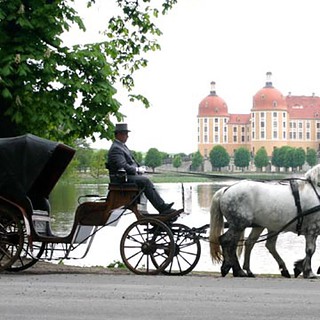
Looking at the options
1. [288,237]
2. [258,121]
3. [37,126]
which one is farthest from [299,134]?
[37,126]

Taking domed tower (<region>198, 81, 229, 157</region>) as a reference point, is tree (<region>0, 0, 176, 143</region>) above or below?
below

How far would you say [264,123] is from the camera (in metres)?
176

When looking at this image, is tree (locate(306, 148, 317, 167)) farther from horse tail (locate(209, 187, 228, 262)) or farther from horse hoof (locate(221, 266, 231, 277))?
horse hoof (locate(221, 266, 231, 277))

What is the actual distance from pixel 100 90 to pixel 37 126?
1137 mm

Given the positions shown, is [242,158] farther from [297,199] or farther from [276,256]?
[297,199]

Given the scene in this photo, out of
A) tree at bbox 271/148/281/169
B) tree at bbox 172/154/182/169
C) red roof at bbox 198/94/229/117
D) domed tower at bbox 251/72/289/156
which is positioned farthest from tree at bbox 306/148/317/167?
tree at bbox 172/154/182/169

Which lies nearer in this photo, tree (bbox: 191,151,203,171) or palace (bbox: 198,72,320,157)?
tree (bbox: 191,151,203,171)

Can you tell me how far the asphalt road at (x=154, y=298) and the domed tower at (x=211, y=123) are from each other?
170667 mm

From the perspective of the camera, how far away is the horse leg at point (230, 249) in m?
10.4

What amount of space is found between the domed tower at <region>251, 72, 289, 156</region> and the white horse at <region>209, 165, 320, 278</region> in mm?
164165

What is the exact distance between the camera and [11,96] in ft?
41.0

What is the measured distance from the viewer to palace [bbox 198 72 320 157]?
175 m

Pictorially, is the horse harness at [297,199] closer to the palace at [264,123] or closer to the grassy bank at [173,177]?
the grassy bank at [173,177]

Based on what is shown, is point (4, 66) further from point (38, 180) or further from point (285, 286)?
point (285, 286)
